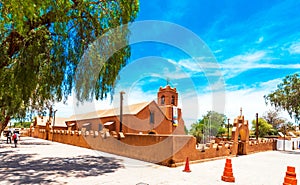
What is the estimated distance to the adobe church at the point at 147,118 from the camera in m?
31.3

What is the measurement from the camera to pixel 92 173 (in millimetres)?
9555

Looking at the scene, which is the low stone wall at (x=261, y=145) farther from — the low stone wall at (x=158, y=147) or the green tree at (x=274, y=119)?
the green tree at (x=274, y=119)

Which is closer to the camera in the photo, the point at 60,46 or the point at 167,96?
the point at 60,46

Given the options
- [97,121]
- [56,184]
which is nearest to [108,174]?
[56,184]

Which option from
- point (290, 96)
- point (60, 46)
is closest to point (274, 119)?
point (290, 96)

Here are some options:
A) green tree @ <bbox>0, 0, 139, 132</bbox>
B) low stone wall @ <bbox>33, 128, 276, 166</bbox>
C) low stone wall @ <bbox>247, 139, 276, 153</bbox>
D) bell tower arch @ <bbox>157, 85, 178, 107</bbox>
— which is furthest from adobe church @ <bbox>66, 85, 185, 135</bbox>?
green tree @ <bbox>0, 0, 139, 132</bbox>

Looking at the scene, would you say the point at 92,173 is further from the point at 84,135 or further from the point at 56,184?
the point at 84,135

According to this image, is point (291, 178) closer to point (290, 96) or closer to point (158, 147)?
point (158, 147)

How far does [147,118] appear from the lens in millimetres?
32938

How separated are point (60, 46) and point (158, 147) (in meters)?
7.14

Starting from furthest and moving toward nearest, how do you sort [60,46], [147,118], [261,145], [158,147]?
[147,118] < [261,145] < [158,147] < [60,46]

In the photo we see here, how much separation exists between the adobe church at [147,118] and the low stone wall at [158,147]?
10037 mm

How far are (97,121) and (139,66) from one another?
20325 mm

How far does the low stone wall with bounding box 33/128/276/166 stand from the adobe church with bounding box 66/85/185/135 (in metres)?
10.0
